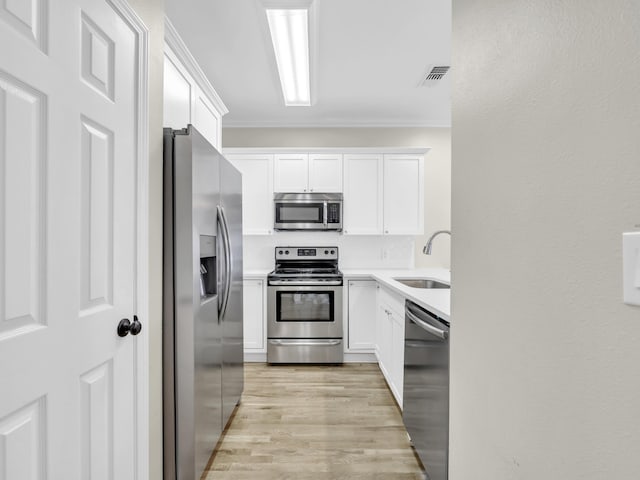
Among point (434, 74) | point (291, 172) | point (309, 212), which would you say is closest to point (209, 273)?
point (309, 212)

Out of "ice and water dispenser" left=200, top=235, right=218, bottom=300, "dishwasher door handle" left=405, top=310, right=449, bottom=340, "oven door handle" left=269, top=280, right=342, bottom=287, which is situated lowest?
"oven door handle" left=269, top=280, right=342, bottom=287

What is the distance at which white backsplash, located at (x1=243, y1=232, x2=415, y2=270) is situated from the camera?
431 centimetres

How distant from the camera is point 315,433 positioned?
237 cm

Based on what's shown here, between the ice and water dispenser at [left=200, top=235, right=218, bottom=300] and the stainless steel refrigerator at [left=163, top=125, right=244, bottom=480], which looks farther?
the ice and water dispenser at [left=200, top=235, right=218, bottom=300]

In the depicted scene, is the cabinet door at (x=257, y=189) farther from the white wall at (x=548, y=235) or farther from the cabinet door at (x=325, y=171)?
the white wall at (x=548, y=235)

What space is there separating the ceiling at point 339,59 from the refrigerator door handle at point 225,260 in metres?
1.29

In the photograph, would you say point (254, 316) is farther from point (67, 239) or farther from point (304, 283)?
point (67, 239)

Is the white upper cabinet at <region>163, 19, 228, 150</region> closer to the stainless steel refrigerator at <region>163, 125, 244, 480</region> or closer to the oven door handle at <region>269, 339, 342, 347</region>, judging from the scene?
the stainless steel refrigerator at <region>163, 125, 244, 480</region>

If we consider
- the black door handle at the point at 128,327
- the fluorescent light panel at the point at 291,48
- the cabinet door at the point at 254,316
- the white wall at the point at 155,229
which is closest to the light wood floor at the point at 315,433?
the cabinet door at the point at 254,316

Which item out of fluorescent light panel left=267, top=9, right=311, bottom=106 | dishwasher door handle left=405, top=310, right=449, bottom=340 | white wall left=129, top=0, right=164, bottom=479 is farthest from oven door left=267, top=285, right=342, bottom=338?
white wall left=129, top=0, right=164, bottom=479

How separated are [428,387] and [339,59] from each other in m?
2.42

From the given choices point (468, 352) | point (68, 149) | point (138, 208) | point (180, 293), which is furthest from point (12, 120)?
point (468, 352)

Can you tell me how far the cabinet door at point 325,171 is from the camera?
401 centimetres

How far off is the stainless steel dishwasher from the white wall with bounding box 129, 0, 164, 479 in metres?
1.22
